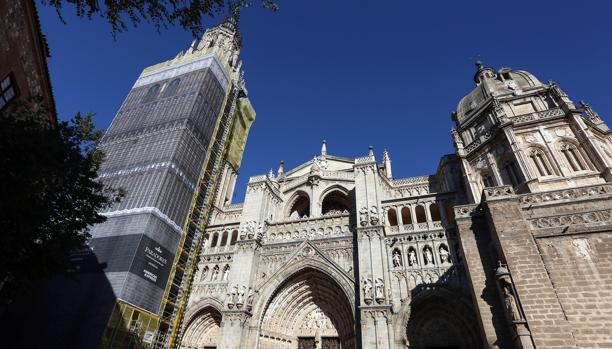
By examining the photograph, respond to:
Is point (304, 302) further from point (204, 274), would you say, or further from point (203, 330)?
point (204, 274)

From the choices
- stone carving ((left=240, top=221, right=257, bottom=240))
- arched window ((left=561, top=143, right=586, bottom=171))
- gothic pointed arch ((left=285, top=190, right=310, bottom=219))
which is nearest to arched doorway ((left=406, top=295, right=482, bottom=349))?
arched window ((left=561, top=143, right=586, bottom=171))

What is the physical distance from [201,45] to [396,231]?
33776mm

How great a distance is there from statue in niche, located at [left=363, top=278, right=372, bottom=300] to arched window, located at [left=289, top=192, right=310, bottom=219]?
1054 centimetres

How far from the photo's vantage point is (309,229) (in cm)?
2227

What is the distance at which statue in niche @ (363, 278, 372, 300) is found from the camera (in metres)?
16.9

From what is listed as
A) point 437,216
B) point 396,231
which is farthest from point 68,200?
point 437,216

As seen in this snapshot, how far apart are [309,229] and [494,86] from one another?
17.7 meters

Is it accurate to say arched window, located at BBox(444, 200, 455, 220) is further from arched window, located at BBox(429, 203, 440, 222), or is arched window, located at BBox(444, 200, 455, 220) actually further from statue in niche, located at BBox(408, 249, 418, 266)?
statue in niche, located at BBox(408, 249, 418, 266)

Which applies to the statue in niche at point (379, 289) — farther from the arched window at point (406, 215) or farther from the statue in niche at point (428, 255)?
the arched window at point (406, 215)

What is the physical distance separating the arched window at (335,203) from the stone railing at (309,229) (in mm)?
3782

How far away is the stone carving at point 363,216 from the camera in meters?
19.7

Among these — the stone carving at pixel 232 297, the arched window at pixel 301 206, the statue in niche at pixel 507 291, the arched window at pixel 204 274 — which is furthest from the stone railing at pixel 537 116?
the arched window at pixel 204 274

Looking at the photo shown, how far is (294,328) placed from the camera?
20.3 meters

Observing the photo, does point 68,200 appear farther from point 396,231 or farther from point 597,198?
point 597,198
